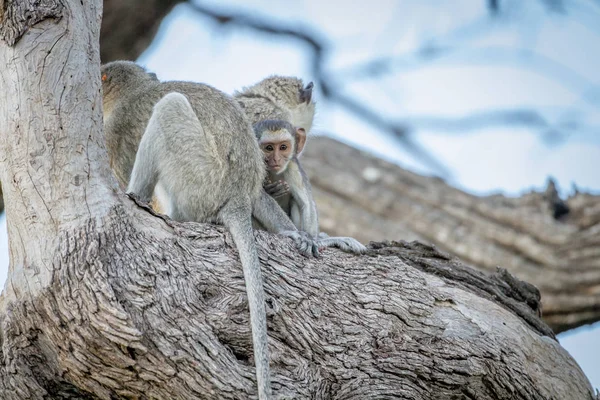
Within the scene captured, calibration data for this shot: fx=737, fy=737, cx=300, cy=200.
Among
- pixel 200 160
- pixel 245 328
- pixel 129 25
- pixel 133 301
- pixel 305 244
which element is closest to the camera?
pixel 133 301

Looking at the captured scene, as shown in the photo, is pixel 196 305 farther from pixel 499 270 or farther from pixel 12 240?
pixel 499 270

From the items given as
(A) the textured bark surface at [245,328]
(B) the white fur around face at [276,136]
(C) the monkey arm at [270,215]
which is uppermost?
(B) the white fur around face at [276,136]

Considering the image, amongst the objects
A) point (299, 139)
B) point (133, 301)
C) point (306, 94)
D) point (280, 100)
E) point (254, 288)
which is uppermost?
point (306, 94)

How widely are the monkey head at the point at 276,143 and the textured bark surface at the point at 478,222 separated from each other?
3.84 metres

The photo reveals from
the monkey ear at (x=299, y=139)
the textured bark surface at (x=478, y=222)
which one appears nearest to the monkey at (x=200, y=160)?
the monkey ear at (x=299, y=139)

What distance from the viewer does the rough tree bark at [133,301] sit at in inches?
149

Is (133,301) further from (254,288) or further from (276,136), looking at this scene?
(276,136)

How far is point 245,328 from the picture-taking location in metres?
4.11

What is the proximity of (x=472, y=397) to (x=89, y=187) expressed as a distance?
2.71 metres

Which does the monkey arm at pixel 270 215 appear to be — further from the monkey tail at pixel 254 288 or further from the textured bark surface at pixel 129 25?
the textured bark surface at pixel 129 25

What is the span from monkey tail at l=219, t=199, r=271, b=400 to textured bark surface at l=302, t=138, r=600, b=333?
5110 millimetres

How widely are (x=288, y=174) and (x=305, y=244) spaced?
1.30 metres

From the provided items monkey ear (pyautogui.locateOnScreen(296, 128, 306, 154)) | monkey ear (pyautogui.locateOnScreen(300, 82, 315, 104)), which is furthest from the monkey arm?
monkey ear (pyautogui.locateOnScreen(300, 82, 315, 104))

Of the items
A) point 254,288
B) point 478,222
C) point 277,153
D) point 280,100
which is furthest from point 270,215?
point 478,222
